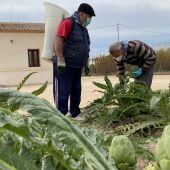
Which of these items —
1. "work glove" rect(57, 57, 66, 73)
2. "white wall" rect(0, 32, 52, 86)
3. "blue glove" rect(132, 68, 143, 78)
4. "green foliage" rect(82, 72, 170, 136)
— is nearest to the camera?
"green foliage" rect(82, 72, 170, 136)

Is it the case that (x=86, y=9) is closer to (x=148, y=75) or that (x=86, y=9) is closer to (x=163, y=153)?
(x=148, y=75)

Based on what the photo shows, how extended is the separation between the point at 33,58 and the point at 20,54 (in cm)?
113

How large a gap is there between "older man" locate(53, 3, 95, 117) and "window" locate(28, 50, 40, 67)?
21919 mm

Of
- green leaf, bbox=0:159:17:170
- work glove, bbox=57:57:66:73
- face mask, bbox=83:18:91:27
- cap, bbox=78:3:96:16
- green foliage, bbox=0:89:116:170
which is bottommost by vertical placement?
work glove, bbox=57:57:66:73

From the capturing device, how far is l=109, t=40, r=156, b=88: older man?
5.73 m

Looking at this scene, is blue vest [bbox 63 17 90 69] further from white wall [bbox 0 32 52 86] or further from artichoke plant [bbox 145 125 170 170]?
white wall [bbox 0 32 52 86]

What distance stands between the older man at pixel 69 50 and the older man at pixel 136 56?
0.36 metres

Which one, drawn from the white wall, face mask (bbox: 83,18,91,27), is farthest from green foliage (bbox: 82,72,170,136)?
the white wall

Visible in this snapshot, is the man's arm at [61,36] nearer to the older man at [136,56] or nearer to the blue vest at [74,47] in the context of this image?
the blue vest at [74,47]

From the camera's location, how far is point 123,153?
0.85 metres

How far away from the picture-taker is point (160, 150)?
0.66 meters

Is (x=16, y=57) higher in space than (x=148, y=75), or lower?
lower

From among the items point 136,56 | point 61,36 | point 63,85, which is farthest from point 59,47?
point 136,56

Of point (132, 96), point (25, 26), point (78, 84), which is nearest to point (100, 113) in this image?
point (132, 96)
